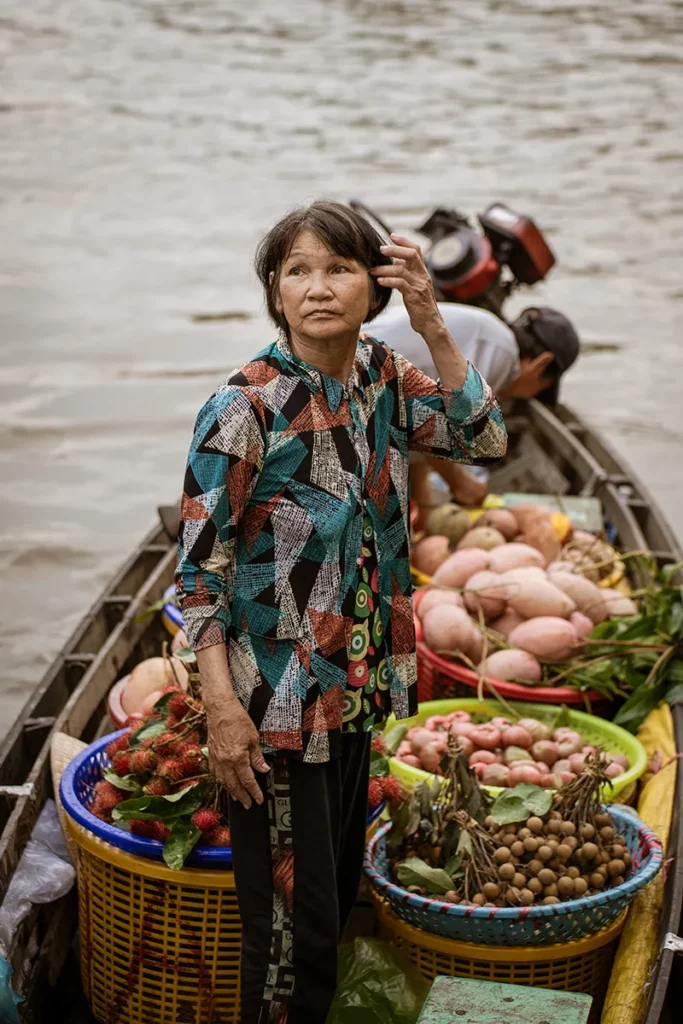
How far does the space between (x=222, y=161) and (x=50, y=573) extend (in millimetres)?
16274

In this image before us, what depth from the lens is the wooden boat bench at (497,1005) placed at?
191cm

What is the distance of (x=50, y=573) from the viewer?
8125mm

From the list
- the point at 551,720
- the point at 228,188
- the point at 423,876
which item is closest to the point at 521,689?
the point at 551,720

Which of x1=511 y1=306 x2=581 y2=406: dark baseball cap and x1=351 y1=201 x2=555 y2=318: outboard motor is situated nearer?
x1=511 y1=306 x2=581 y2=406: dark baseball cap

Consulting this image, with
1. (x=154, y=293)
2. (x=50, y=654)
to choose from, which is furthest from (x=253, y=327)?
(x=50, y=654)

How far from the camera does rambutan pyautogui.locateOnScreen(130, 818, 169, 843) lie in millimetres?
2281

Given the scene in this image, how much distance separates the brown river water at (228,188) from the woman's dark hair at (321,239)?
4759mm

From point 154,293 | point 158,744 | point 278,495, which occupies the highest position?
point 278,495

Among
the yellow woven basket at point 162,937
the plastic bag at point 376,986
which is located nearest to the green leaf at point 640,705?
the plastic bag at point 376,986

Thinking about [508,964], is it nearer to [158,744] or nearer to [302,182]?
[158,744]

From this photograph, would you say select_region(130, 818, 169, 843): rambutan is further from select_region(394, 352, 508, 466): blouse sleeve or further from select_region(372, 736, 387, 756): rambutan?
select_region(394, 352, 508, 466): blouse sleeve

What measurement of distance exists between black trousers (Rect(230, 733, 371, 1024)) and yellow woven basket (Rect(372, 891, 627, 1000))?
1.34ft

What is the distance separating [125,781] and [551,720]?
119 centimetres

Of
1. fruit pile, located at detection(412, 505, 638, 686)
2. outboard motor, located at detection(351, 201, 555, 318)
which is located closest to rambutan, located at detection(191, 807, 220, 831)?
fruit pile, located at detection(412, 505, 638, 686)
